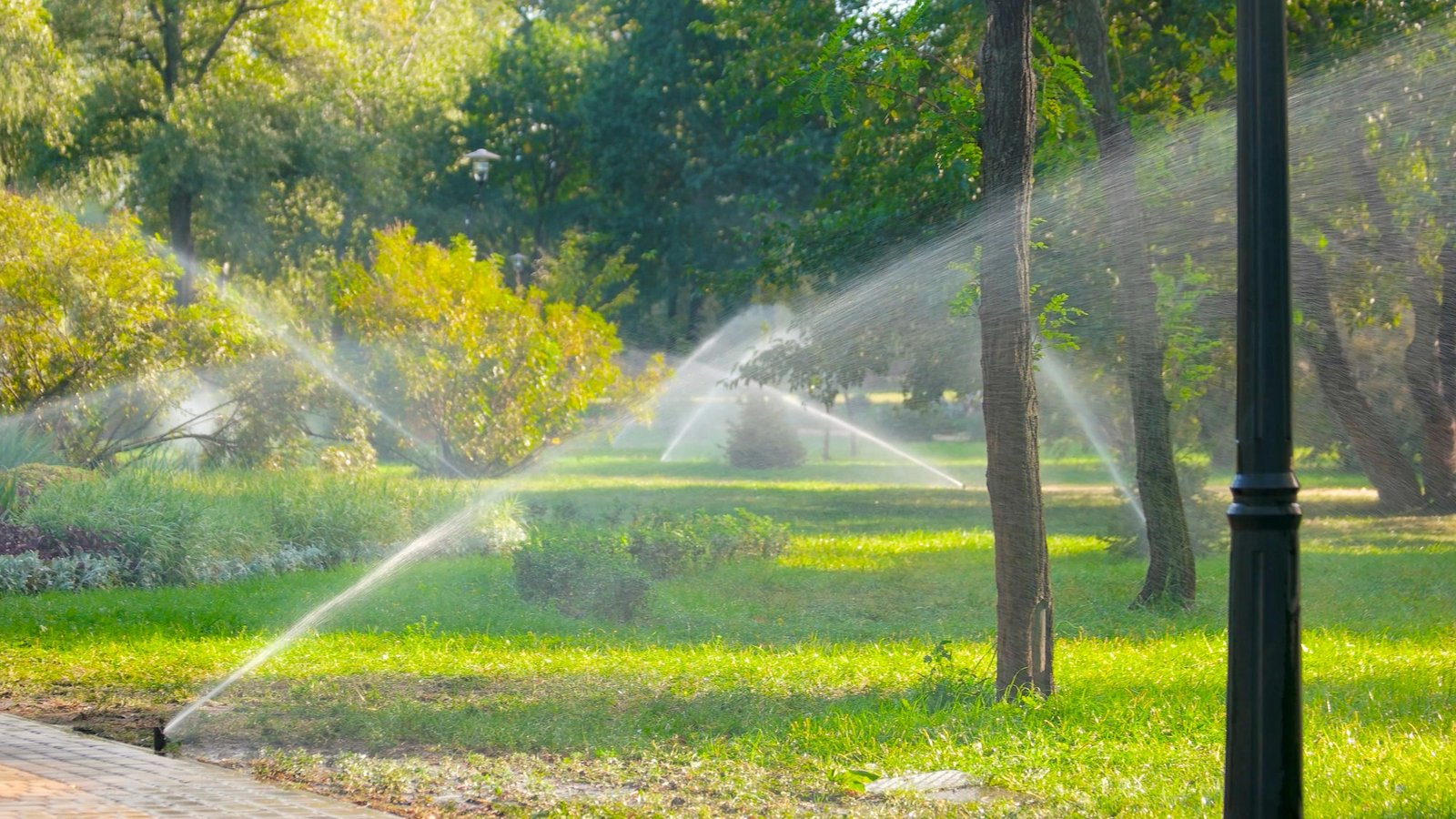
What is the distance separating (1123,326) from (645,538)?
4.67 metres

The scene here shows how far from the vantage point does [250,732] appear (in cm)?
614

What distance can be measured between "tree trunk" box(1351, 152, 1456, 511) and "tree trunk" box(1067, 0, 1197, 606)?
4.81m

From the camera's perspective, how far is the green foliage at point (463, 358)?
1689 cm

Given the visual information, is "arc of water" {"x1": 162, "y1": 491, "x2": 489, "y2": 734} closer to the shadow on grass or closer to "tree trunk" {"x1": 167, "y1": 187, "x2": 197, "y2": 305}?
the shadow on grass

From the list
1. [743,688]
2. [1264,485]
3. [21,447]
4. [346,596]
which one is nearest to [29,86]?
[21,447]

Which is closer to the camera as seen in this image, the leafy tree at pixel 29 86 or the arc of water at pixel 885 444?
the leafy tree at pixel 29 86

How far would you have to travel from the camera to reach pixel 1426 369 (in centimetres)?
1756

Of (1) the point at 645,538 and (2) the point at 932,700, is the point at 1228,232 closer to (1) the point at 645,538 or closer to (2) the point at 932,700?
(1) the point at 645,538

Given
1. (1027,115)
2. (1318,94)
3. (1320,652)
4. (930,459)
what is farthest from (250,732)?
(930,459)

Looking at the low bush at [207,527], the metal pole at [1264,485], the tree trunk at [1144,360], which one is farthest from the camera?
the low bush at [207,527]

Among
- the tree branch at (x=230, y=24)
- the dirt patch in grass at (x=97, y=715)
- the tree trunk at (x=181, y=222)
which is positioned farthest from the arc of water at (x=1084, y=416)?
the tree branch at (x=230, y=24)

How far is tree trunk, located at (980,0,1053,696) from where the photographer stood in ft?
21.1

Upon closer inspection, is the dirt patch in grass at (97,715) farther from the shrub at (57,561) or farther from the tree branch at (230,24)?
the tree branch at (230,24)

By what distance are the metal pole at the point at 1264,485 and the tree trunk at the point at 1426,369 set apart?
1171cm
